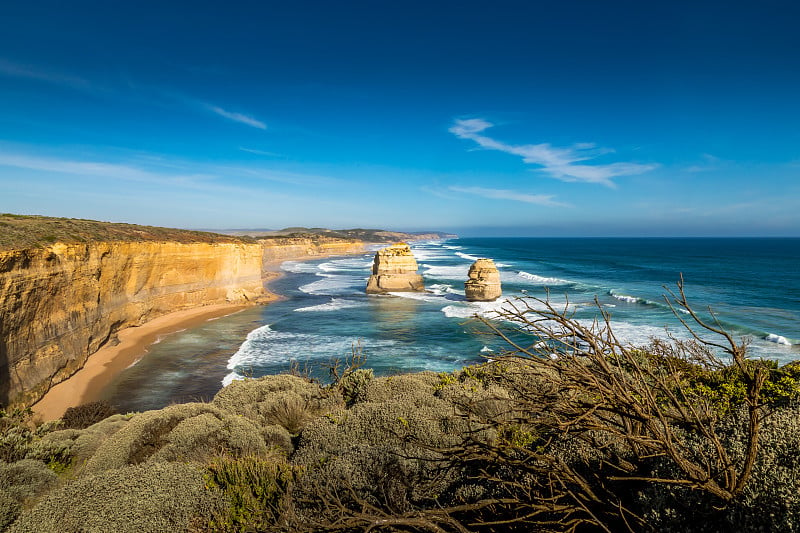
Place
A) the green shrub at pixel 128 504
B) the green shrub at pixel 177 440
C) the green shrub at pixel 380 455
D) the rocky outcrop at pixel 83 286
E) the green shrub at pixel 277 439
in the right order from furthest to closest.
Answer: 1. the rocky outcrop at pixel 83 286
2. the green shrub at pixel 277 439
3. the green shrub at pixel 177 440
4. the green shrub at pixel 380 455
5. the green shrub at pixel 128 504

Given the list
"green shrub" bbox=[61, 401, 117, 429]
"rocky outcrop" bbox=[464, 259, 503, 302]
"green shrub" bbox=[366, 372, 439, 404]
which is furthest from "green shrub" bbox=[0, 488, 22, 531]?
"rocky outcrop" bbox=[464, 259, 503, 302]

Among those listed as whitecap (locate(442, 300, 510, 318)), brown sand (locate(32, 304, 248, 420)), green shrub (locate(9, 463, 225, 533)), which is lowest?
brown sand (locate(32, 304, 248, 420))

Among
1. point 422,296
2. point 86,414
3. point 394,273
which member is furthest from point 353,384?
point 394,273

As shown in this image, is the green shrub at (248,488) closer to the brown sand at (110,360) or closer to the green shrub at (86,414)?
the green shrub at (86,414)

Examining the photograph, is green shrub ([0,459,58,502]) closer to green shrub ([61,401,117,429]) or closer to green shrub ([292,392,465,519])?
green shrub ([292,392,465,519])

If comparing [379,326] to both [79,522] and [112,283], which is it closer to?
[112,283]

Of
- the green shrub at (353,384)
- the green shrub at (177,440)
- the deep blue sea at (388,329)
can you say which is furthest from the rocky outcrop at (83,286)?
the green shrub at (353,384)
